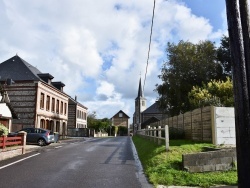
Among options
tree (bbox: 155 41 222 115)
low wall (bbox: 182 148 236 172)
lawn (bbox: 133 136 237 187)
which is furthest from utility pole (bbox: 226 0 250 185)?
tree (bbox: 155 41 222 115)

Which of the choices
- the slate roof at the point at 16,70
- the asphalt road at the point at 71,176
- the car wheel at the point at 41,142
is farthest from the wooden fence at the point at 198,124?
the slate roof at the point at 16,70

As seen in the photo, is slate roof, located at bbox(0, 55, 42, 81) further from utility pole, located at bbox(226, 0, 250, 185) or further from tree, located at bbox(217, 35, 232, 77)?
utility pole, located at bbox(226, 0, 250, 185)

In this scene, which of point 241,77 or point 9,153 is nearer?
point 241,77

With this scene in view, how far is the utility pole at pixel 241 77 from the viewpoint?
510cm

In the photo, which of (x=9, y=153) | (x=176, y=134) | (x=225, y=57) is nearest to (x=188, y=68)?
(x=225, y=57)

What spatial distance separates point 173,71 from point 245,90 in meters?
31.8

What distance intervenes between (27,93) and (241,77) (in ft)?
115

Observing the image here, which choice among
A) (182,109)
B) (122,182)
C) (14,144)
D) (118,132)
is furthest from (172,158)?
(118,132)

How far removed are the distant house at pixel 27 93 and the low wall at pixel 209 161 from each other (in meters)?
29.5

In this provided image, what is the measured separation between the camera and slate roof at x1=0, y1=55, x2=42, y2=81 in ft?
125

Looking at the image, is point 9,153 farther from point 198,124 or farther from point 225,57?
point 225,57

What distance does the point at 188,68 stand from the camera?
35.7 m

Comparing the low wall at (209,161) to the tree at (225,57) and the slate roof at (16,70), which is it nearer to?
the tree at (225,57)

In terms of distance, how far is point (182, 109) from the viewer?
115 feet
